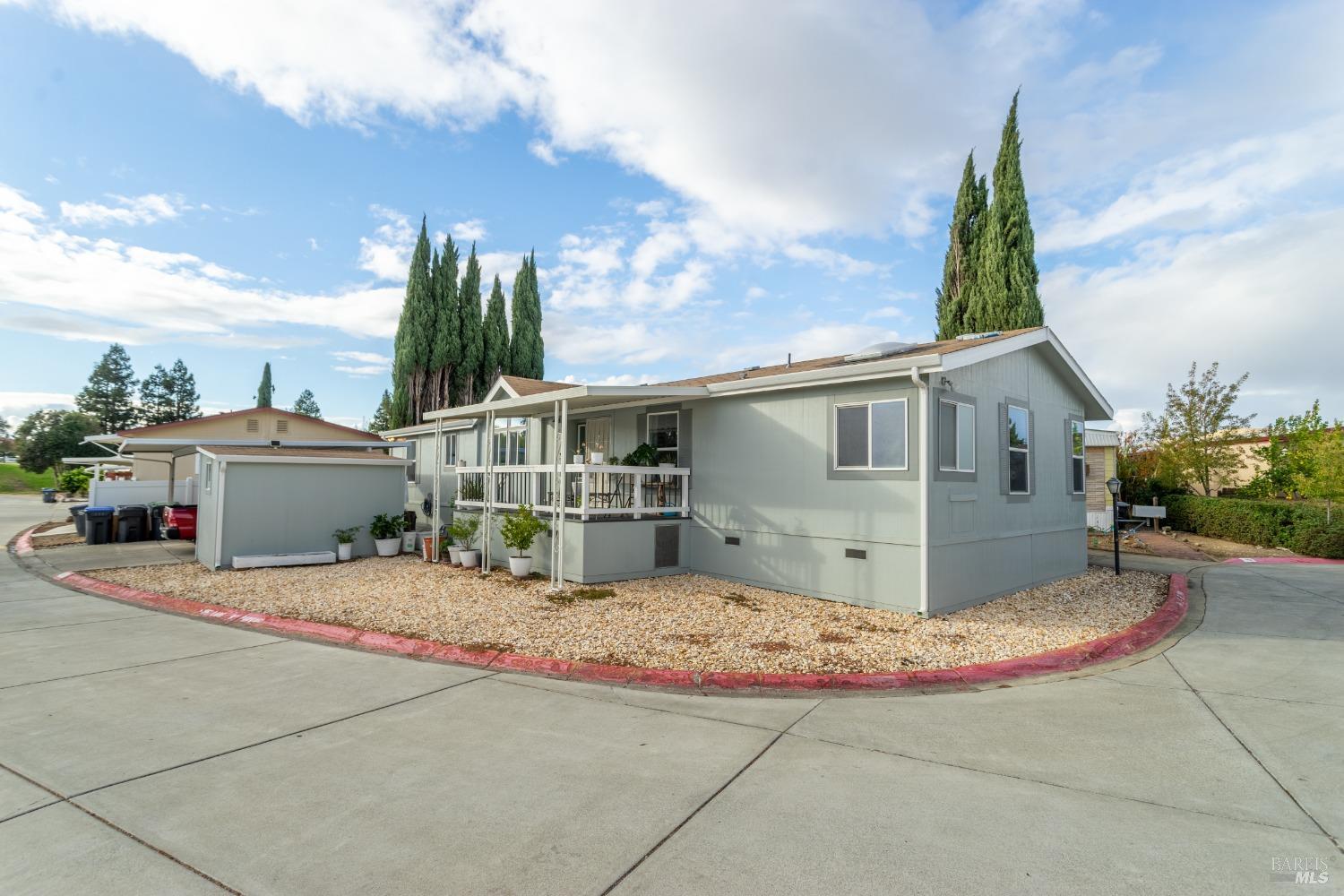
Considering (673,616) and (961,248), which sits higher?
(961,248)

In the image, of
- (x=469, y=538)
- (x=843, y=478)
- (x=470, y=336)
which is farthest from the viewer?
(x=470, y=336)

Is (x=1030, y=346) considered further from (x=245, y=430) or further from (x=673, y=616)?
(x=245, y=430)

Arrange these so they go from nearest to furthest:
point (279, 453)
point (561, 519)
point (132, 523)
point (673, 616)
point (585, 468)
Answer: point (673, 616) → point (585, 468) → point (561, 519) → point (279, 453) → point (132, 523)

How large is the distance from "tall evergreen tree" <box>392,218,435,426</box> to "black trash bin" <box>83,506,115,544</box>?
16071 mm

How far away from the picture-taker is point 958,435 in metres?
8.43

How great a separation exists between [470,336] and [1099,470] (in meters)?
28.7

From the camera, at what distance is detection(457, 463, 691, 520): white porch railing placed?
9594 millimetres

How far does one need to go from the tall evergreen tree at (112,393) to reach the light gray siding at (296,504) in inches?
2209

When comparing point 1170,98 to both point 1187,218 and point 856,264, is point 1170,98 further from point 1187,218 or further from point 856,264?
point 856,264

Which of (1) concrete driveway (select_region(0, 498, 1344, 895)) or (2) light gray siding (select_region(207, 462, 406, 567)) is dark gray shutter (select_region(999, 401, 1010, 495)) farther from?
(2) light gray siding (select_region(207, 462, 406, 567))

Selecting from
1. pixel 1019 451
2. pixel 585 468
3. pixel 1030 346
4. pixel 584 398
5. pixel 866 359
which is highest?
pixel 1030 346

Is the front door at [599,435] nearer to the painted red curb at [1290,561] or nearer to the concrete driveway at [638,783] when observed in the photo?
the concrete driveway at [638,783]

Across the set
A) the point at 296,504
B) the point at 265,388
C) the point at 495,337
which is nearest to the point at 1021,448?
the point at 296,504

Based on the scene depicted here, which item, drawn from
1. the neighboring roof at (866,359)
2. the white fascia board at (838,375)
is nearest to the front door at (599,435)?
the neighboring roof at (866,359)
